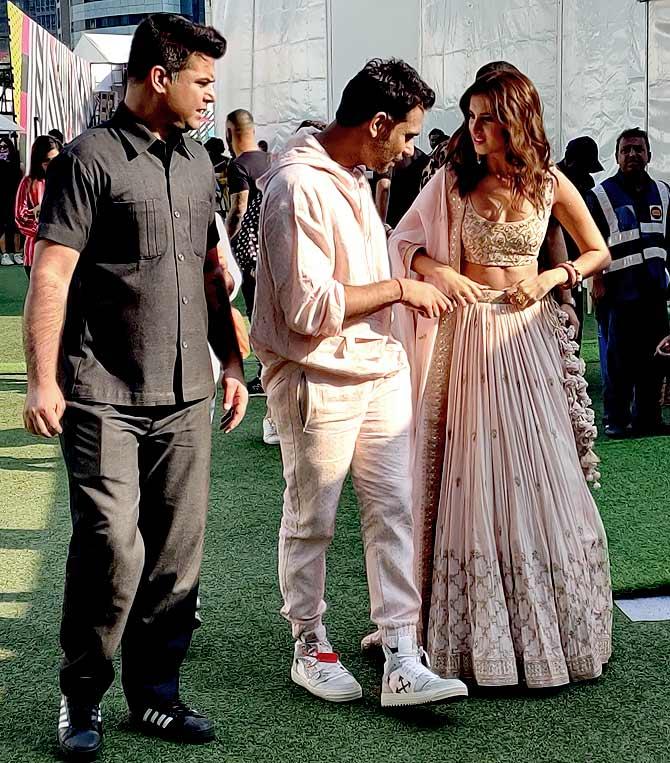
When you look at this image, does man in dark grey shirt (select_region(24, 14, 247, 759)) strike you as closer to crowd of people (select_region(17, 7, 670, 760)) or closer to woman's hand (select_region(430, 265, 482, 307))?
crowd of people (select_region(17, 7, 670, 760))

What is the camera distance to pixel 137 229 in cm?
316

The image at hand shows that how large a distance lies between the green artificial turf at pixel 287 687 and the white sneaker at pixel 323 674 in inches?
1.6

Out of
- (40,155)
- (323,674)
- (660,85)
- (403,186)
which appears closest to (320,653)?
(323,674)

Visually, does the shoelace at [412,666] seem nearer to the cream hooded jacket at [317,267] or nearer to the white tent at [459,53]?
the cream hooded jacket at [317,267]

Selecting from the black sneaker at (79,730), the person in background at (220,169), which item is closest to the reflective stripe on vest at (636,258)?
the person in background at (220,169)

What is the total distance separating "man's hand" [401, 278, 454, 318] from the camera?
3428 mm

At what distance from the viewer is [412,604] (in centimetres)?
363

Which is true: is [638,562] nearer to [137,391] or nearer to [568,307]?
[568,307]

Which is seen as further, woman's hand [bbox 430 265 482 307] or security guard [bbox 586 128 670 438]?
security guard [bbox 586 128 670 438]

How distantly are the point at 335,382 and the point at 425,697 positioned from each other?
91 cm

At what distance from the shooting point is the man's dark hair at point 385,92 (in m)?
3.41

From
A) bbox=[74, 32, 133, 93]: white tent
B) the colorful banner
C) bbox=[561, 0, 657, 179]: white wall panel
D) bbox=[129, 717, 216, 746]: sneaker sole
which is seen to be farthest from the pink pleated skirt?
Result: bbox=[74, 32, 133, 93]: white tent

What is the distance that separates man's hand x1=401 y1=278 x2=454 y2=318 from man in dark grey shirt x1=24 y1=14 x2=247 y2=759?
0.55 m

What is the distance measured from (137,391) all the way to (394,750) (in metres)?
1.20
